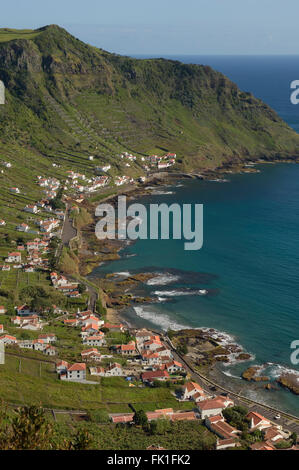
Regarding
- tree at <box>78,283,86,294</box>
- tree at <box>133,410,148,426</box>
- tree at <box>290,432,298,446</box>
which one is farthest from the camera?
tree at <box>78,283,86,294</box>

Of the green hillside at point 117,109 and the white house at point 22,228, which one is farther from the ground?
the green hillside at point 117,109

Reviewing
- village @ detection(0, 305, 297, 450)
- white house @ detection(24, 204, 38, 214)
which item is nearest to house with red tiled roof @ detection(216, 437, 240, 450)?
village @ detection(0, 305, 297, 450)

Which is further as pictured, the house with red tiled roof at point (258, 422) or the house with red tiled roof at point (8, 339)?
the house with red tiled roof at point (8, 339)

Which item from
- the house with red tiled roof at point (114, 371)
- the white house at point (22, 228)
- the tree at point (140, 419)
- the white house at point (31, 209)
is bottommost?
the tree at point (140, 419)

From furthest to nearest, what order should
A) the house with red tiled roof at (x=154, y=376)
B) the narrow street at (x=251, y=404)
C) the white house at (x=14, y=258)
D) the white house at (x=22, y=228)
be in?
the white house at (x=22, y=228) < the white house at (x=14, y=258) < the house with red tiled roof at (x=154, y=376) < the narrow street at (x=251, y=404)

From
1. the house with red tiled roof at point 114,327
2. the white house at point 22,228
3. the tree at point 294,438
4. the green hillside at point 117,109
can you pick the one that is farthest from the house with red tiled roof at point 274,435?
the green hillside at point 117,109

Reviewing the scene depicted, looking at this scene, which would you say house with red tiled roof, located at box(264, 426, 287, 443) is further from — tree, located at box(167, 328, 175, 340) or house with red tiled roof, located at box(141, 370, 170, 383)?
tree, located at box(167, 328, 175, 340)

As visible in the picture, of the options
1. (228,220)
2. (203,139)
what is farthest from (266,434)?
(203,139)

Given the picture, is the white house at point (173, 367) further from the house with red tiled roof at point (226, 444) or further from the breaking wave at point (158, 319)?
the house with red tiled roof at point (226, 444)
